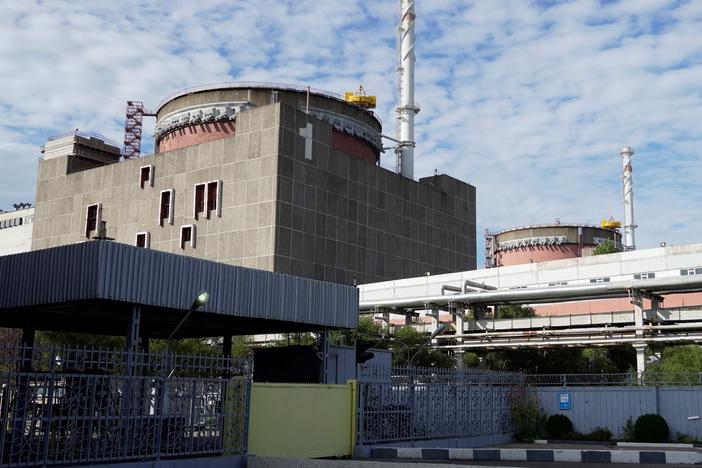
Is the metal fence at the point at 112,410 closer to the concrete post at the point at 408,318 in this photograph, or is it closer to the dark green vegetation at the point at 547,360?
the dark green vegetation at the point at 547,360

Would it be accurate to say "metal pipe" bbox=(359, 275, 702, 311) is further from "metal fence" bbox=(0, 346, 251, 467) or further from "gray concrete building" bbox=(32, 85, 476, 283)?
"metal fence" bbox=(0, 346, 251, 467)

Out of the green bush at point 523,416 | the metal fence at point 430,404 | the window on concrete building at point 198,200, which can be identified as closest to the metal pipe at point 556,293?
the green bush at point 523,416

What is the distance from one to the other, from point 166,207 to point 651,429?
56346 millimetres

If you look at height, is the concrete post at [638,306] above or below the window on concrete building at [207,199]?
below

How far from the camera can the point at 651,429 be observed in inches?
1220

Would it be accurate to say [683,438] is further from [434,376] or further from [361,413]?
[361,413]

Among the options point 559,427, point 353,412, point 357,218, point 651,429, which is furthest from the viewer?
point 357,218

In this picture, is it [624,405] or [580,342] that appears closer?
[624,405]

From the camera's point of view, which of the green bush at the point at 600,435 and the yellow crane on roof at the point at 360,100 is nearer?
the green bush at the point at 600,435

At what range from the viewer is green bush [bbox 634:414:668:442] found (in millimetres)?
30812

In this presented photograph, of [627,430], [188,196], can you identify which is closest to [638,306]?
[627,430]

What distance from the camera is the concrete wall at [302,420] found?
1892 cm

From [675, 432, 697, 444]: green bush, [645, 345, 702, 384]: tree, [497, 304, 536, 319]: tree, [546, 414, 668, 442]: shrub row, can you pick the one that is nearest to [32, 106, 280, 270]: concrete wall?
[497, 304, 536, 319]: tree

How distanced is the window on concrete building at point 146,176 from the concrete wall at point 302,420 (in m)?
60.9
